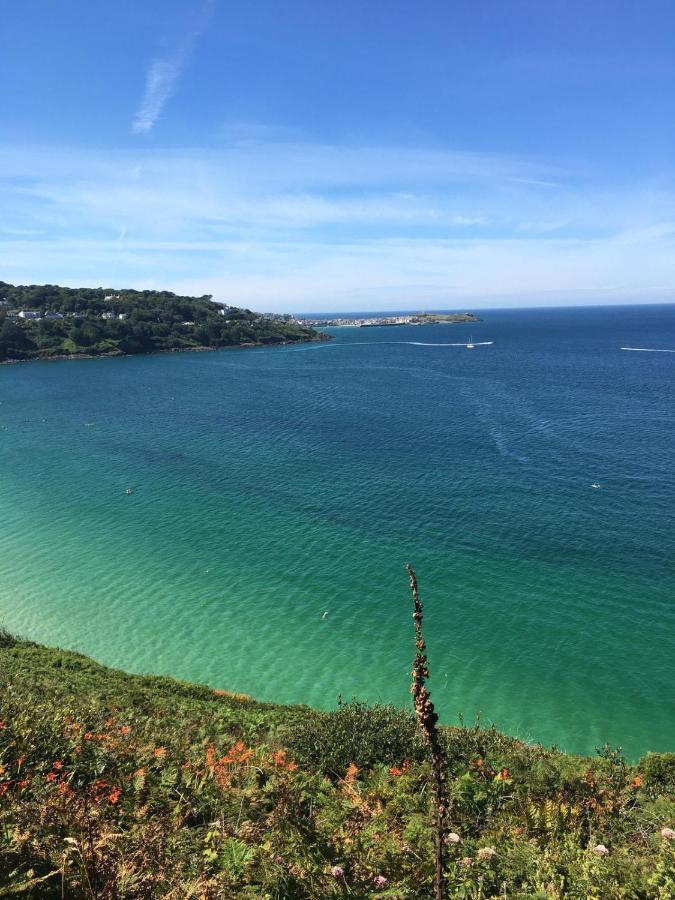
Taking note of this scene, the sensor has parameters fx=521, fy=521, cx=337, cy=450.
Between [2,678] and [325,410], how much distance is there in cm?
6973

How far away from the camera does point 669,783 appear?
13.7 meters

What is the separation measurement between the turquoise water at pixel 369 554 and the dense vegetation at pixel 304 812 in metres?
10.5

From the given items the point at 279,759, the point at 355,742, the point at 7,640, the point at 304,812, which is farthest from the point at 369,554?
the point at 304,812

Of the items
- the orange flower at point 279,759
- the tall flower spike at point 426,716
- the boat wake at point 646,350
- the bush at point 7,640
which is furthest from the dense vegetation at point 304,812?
the boat wake at point 646,350

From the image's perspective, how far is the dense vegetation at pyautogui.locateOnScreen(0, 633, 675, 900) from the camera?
7.06m

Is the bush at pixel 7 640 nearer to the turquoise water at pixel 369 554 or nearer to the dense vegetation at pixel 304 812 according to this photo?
the turquoise water at pixel 369 554

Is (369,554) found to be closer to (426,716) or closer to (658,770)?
(658,770)

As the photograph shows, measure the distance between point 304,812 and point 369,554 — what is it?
88.0 feet

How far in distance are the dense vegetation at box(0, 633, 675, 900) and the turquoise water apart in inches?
412

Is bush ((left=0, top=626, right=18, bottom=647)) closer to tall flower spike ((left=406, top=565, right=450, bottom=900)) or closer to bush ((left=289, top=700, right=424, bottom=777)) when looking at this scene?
bush ((left=289, top=700, right=424, bottom=777))

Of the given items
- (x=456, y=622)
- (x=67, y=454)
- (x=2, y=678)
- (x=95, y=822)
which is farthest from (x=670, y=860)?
(x=67, y=454)

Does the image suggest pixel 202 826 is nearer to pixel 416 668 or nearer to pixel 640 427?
pixel 416 668

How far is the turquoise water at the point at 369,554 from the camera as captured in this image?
83.1ft

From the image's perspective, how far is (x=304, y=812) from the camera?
9859mm
